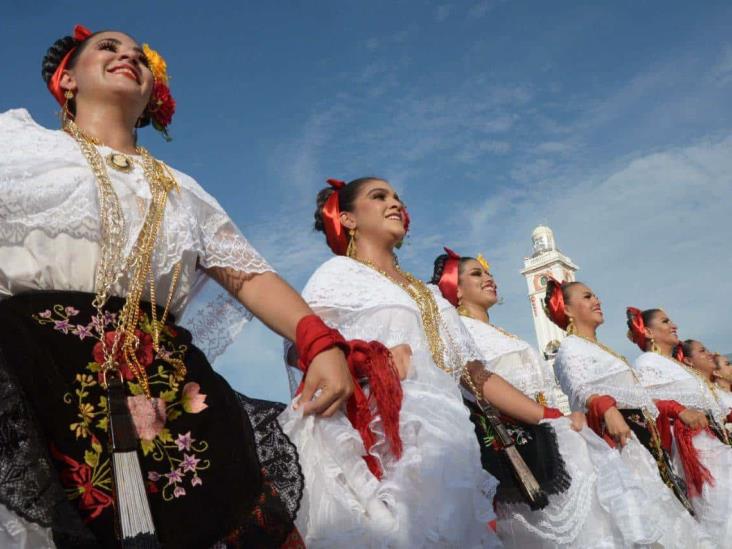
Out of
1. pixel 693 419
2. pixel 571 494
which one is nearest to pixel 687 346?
pixel 693 419

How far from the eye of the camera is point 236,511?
65.5 inches

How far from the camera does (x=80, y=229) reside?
1.88 metres

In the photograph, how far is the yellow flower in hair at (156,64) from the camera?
2619 millimetres

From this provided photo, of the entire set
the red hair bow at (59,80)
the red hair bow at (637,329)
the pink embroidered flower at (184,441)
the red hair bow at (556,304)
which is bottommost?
the pink embroidered flower at (184,441)

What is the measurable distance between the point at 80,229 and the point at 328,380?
78 cm

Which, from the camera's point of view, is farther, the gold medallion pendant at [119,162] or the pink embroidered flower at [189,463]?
the gold medallion pendant at [119,162]

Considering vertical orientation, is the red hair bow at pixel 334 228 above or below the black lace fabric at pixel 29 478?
above

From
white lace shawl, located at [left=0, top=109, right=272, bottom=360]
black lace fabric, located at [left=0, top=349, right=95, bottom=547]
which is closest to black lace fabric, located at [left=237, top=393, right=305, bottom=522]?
white lace shawl, located at [left=0, top=109, right=272, bottom=360]

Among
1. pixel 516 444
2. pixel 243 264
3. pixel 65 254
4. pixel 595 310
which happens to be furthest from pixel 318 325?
pixel 595 310

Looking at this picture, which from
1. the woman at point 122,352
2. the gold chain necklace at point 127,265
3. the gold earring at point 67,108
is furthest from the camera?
the gold earring at point 67,108

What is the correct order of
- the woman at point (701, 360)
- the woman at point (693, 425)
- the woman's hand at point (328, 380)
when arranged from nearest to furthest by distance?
the woman's hand at point (328, 380)
the woman at point (693, 425)
the woman at point (701, 360)

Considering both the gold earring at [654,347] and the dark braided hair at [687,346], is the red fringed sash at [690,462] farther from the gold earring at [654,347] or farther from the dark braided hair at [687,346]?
the dark braided hair at [687,346]

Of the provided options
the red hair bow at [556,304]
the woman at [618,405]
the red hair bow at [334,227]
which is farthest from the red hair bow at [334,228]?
the red hair bow at [556,304]

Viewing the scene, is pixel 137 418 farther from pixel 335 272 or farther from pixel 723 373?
pixel 723 373
